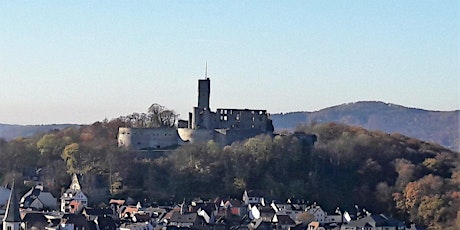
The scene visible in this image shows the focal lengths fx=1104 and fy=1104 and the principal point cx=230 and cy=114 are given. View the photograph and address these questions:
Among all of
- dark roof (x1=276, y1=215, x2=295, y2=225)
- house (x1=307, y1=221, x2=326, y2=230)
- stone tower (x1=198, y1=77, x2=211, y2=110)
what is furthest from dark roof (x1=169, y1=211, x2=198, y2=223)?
stone tower (x1=198, y1=77, x2=211, y2=110)

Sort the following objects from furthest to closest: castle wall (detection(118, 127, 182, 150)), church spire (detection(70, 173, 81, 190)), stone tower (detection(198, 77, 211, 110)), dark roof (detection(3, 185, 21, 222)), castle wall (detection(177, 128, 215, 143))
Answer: stone tower (detection(198, 77, 211, 110)) → castle wall (detection(118, 127, 182, 150)) → castle wall (detection(177, 128, 215, 143)) → church spire (detection(70, 173, 81, 190)) → dark roof (detection(3, 185, 21, 222))

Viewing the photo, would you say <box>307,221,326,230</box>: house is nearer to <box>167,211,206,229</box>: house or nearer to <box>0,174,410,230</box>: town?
<box>0,174,410,230</box>: town

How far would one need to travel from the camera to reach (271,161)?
4681 centimetres

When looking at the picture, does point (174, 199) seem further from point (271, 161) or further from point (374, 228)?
point (374, 228)

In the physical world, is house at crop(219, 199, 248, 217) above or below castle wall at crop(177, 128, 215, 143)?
below

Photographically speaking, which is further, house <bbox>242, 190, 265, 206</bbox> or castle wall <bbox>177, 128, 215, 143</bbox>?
castle wall <bbox>177, 128, 215, 143</bbox>

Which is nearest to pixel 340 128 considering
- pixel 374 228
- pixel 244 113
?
pixel 244 113

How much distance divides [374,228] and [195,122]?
12788 mm

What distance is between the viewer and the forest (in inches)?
1779

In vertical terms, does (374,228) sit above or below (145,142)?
below

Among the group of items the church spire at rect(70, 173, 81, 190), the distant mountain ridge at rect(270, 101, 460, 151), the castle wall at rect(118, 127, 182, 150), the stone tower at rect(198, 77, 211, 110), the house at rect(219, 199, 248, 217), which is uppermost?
the distant mountain ridge at rect(270, 101, 460, 151)

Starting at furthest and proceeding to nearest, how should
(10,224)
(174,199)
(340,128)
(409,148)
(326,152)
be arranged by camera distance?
(340,128)
(409,148)
(326,152)
(174,199)
(10,224)

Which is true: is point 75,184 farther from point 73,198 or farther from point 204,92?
point 204,92

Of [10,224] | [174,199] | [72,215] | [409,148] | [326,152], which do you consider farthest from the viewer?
[409,148]
